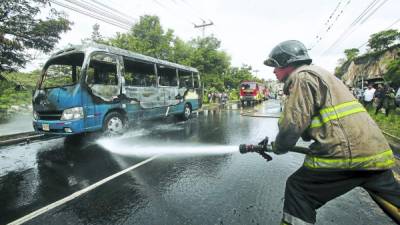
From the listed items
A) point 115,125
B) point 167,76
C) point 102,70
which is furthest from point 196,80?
point 115,125

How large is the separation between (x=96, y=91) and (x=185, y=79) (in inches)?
237

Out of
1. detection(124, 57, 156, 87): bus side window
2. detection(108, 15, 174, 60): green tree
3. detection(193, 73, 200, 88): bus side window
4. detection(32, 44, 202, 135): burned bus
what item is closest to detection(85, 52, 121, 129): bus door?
detection(32, 44, 202, 135): burned bus

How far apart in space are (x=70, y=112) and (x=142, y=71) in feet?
11.4

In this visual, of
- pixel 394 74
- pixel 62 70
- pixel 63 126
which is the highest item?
pixel 394 74

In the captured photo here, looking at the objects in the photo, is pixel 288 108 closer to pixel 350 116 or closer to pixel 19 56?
pixel 350 116

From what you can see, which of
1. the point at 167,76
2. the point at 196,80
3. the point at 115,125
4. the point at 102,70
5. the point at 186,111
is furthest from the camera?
the point at 196,80

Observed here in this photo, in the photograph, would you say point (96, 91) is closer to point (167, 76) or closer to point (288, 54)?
point (167, 76)

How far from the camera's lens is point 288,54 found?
1.97 metres

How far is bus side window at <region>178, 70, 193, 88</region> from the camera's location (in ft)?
38.6

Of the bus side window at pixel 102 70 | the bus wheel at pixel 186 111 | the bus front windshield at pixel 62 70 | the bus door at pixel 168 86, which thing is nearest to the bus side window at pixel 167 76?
the bus door at pixel 168 86

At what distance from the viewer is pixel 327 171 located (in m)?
1.70

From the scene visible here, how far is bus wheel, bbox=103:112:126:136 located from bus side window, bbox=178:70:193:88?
456 cm

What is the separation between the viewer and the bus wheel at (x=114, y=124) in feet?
23.6

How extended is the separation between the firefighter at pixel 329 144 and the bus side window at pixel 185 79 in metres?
10.2
